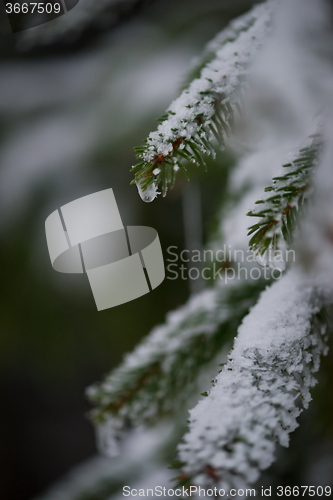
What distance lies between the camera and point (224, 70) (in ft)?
0.91

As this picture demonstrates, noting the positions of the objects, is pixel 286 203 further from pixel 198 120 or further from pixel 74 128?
pixel 74 128

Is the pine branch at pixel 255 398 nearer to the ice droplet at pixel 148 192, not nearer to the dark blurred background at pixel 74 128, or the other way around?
the ice droplet at pixel 148 192

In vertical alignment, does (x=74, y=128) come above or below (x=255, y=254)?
above

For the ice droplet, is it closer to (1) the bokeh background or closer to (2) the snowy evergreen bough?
(2) the snowy evergreen bough

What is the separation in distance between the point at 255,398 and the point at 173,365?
0.71 ft

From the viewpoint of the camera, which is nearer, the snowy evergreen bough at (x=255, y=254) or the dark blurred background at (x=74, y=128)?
the snowy evergreen bough at (x=255, y=254)

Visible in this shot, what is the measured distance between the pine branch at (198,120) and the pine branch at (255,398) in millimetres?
130

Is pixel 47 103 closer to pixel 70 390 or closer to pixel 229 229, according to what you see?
pixel 229 229

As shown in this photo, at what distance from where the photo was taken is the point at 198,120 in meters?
0.26

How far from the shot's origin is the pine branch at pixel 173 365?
40 cm

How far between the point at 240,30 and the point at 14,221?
515 mm

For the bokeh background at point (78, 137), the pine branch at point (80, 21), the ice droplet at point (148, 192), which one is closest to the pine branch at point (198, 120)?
the ice droplet at point (148, 192)

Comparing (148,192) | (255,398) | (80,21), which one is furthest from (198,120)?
(80,21)

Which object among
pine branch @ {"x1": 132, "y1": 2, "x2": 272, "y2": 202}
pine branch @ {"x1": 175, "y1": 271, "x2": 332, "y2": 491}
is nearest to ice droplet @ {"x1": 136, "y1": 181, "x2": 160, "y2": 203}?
pine branch @ {"x1": 132, "y1": 2, "x2": 272, "y2": 202}
